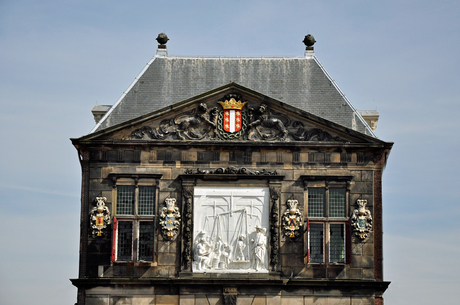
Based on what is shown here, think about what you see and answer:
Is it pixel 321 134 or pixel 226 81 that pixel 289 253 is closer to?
pixel 321 134

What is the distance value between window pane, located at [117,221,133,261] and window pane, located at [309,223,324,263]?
22.8 ft

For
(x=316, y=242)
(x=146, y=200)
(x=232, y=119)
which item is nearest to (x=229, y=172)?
(x=232, y=119)

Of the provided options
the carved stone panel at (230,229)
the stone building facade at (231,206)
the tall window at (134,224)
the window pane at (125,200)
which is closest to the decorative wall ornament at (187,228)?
the stone building facade at (231,206)

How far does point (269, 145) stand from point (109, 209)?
21.9 ft

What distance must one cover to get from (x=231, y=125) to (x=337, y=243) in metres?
6.17

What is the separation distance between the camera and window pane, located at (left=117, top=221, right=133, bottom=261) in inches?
1345

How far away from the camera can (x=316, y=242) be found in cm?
3434

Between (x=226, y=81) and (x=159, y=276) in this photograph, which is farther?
(x=226, y=81)

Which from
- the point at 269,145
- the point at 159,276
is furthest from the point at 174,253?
the point at 269,145

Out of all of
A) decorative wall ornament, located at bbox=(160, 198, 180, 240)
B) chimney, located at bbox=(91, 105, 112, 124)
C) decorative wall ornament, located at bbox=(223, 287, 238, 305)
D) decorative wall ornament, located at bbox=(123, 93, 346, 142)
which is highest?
chimney, located at bbox=(91, 105, 112, 124)

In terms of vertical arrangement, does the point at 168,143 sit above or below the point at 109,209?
above

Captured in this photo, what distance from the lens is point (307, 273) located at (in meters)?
34.0

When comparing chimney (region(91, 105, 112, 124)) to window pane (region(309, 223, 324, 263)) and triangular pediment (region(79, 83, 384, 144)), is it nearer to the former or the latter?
triangular pediment (region(79, 83, 384, 144))

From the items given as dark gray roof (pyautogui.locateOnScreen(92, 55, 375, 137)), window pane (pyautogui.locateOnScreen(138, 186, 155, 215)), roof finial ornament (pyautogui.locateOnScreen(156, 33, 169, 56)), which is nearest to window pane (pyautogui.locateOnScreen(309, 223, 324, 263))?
dark gray roof (pyautogui.locateOnScreen(92, 55, 375, 137))
